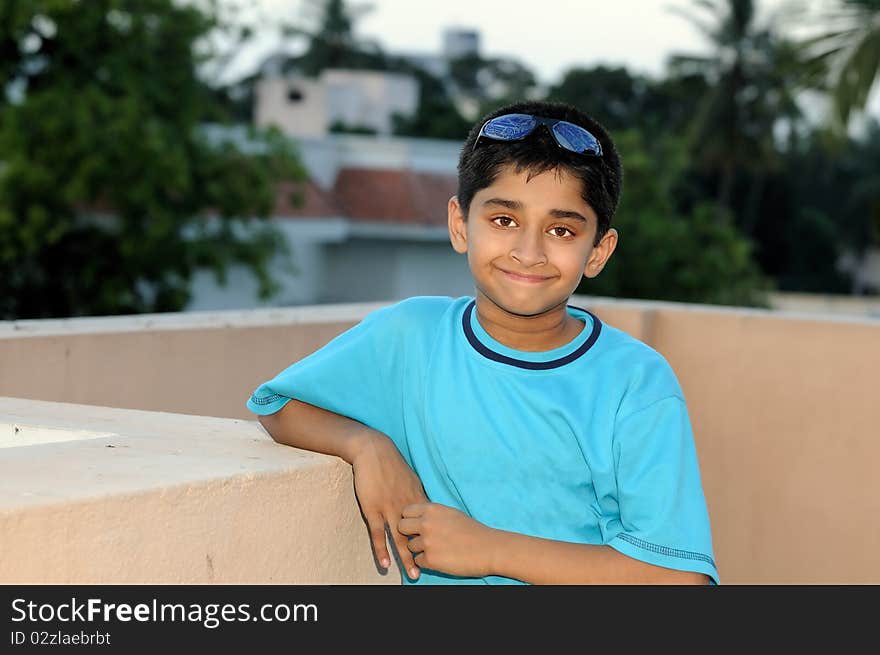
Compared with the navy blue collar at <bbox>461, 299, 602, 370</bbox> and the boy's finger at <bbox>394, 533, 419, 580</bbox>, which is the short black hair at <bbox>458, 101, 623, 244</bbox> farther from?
the boy's finger at <bbox>394, 533, 419, 580</bbox>

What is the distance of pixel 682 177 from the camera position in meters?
35.6

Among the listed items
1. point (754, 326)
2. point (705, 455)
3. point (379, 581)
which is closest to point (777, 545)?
point (705, 455)

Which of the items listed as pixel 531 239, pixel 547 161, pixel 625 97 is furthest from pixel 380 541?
pixel 625 97

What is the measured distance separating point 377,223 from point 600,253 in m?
20.5

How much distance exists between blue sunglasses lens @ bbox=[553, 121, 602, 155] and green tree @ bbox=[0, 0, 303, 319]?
12.5 metres

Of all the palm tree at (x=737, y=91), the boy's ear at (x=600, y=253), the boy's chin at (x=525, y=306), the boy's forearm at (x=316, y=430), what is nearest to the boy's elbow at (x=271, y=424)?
the boy's forearm at (x=316, y=430)

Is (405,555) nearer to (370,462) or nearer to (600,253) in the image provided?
(370,462)

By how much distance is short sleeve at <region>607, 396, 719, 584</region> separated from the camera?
1.78m

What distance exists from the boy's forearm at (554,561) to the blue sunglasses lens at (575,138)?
0.54 m

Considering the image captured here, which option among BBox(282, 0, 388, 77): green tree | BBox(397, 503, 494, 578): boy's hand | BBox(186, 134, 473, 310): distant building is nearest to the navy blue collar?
BBox(397, 503, 494, 578): boy's hand

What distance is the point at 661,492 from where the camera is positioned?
1781 millimetres

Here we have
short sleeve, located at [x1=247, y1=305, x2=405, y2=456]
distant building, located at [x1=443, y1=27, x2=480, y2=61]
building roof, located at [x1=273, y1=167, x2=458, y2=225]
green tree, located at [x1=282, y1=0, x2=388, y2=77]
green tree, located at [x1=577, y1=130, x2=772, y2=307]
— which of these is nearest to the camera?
short sleeve, located at [x1=247, y1=305, x2=405, y2=456]

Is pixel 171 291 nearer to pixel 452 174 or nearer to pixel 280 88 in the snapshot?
pixel 452 174

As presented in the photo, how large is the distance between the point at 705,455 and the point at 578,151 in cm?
288
